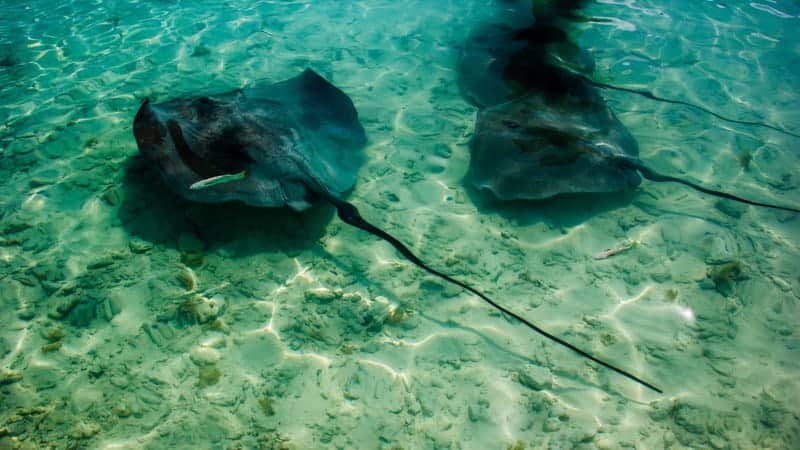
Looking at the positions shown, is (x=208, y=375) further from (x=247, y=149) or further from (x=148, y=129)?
(x=148, y=129)

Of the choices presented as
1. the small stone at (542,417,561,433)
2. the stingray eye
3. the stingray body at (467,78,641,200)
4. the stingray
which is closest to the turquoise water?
the small stone at (542,417,561,433)

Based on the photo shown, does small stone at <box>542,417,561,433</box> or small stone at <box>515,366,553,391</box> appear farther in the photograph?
small stone at <box>515,366,553,391</box>

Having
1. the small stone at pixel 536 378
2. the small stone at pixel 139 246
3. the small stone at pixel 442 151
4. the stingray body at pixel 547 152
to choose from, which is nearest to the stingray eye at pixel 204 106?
the small stone at pixel 139 246

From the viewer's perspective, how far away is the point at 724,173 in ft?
17.3

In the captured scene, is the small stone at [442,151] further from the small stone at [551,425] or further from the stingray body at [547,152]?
the small stone at [551,425]

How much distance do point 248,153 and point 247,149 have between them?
2.3 inches

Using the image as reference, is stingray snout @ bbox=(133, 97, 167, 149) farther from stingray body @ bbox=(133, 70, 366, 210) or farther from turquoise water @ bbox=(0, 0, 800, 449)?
turquoise water @ bbox=(0, 0, 800, 449)

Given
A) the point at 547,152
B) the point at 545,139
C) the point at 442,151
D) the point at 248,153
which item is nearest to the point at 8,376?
the point at 248,153

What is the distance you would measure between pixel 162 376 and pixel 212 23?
837cm

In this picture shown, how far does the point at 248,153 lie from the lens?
4.09m

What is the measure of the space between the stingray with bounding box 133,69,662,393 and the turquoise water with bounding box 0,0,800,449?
0.55 m

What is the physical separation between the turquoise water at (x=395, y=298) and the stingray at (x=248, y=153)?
1.80 feet

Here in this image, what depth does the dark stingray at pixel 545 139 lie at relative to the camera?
4359 millimetres

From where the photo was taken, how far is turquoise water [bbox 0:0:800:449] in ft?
9.96
